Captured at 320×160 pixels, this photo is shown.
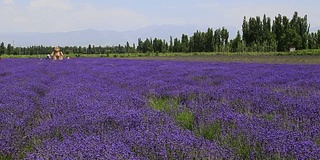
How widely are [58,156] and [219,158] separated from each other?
132 cm

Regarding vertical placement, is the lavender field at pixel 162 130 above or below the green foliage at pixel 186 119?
above

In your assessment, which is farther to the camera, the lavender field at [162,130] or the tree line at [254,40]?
the tree line at [254,40]

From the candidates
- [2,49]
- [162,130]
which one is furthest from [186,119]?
[2,49]

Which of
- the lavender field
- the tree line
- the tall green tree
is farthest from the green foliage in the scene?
the tall green tree

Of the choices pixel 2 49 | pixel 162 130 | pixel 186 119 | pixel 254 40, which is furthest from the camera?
pixel 2 49

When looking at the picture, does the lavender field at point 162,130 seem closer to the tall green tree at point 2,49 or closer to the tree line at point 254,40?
the tree line at point 254,40

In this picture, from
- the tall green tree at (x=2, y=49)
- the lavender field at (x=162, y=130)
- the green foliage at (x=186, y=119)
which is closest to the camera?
the lavender field at (x=162, y=130)

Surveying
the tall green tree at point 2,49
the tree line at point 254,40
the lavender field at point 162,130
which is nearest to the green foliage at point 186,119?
the lavender field at point 162,130

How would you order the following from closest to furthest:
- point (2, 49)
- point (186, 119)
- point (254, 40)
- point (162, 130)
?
point (162, 130)
point (186, 119)
point (254, 40)
point (2, 49)

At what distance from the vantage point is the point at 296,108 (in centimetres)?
502

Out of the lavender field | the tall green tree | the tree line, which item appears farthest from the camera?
the tall green tree

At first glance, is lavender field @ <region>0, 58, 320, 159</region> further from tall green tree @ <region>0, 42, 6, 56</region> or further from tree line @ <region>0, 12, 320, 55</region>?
tall green tree @ <region>0, 42, 6, 56</region>

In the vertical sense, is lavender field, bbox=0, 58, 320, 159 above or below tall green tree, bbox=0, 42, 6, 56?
below

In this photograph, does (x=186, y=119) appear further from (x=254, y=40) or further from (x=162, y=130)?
(x=254, y=40)
